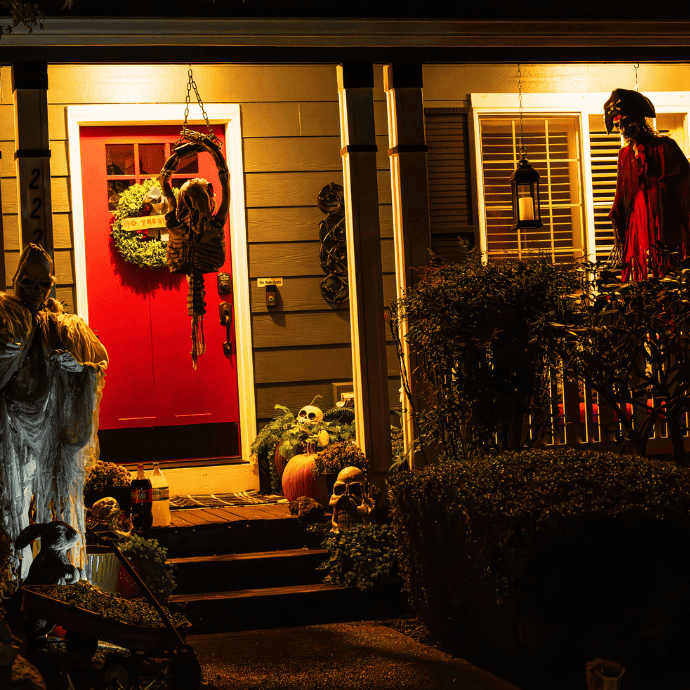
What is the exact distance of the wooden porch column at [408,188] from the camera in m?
6.32

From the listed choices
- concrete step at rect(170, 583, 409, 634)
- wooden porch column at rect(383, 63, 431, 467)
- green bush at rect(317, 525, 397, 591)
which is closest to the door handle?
wooden porch column at rect(383, 63, 431, 467)

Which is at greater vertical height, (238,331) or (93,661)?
(238,331)

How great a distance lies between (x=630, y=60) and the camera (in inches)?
271

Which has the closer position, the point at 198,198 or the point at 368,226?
the point at 198,198

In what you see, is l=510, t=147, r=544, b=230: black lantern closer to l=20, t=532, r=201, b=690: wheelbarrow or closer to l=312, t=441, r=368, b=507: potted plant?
l=312, t=441, r=368, b=507: potted plant

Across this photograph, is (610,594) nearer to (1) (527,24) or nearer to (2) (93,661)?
(2) (93,661)

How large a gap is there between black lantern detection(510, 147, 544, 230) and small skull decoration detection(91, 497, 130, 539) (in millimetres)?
3706

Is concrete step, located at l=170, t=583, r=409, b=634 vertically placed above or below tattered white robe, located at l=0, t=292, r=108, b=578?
below

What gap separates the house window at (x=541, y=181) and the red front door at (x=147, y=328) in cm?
228

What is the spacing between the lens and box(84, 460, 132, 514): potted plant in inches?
227

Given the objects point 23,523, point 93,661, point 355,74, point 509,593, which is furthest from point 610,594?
point 355,74

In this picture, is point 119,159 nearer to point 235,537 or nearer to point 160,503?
point 160,503

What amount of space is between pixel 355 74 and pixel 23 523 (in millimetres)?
3703

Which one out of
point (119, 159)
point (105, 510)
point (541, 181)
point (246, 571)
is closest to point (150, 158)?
point (119, 159)
